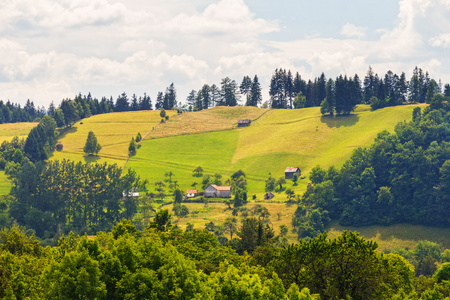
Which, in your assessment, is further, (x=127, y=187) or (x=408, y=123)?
(x=408, y=123)

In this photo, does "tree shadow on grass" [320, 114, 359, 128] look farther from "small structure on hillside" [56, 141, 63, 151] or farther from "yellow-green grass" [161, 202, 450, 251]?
"small structure on hillside" [56, 141, 63, 151]

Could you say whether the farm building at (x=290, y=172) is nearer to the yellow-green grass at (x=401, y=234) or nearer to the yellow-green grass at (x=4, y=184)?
the yellow-green grass at (x=401, y=234)

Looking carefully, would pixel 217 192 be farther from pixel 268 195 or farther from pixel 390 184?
pixel 390 184

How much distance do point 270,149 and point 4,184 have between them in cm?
8608

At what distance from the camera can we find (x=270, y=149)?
180875 millimetres

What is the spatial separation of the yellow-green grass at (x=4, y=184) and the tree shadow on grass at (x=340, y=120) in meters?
110

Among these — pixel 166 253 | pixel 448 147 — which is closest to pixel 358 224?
pixel 448 147

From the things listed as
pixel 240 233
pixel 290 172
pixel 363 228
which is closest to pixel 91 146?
pixel 290 172

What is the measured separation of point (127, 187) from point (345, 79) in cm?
9596

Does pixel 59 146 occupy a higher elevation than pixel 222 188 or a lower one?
higher

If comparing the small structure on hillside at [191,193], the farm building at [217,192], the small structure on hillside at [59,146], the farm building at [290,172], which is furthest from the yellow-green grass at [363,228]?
the small structure on hillside at [59,146]

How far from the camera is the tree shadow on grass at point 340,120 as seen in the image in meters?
190

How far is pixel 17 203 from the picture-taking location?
475ft

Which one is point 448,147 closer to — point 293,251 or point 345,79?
point 345,79
